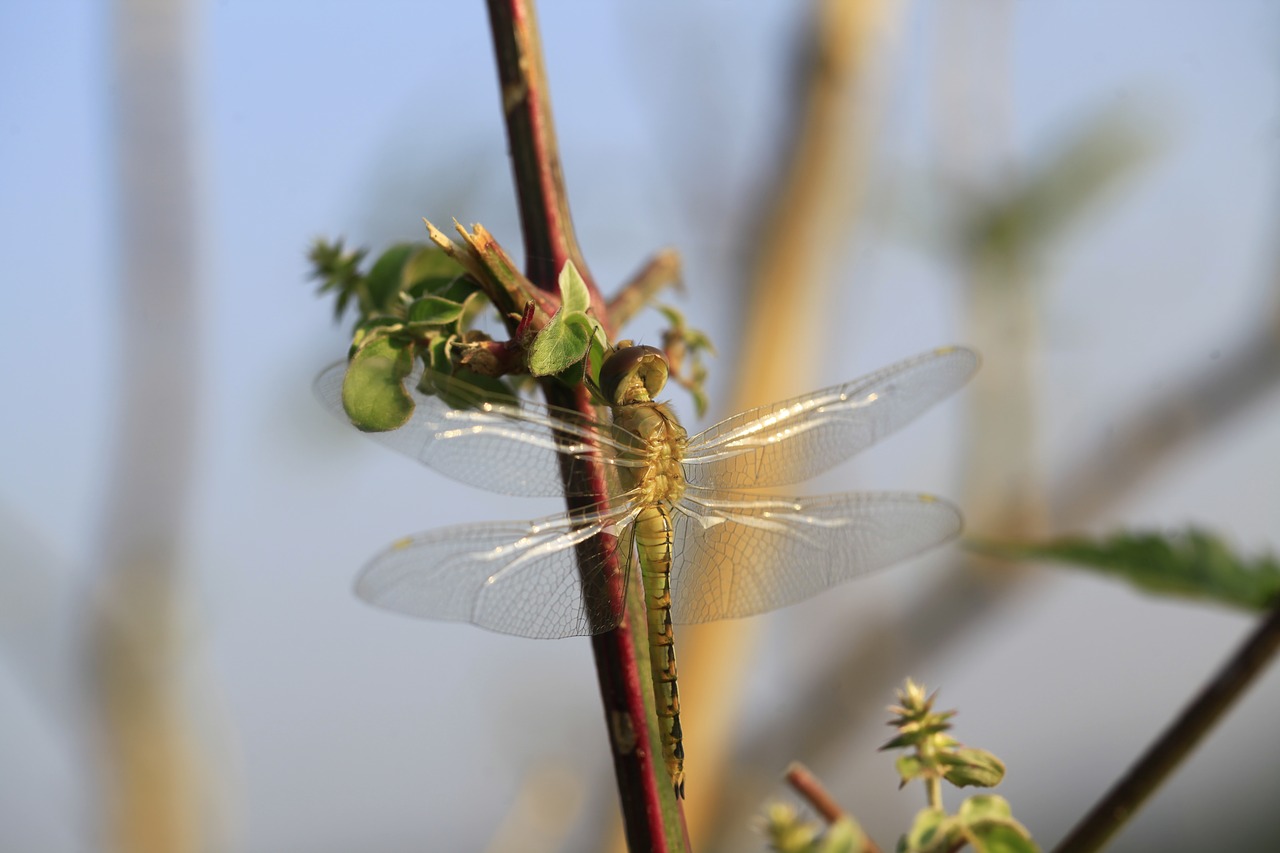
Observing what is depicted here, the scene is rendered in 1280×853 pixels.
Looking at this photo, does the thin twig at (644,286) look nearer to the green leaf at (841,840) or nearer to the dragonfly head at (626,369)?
the dragonfly head at (626,369)

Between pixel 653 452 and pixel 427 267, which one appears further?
pixel 653 452

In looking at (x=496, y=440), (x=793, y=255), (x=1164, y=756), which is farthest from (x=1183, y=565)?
(x=793, y=255)

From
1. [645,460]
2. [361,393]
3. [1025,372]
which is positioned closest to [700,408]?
[645,460]

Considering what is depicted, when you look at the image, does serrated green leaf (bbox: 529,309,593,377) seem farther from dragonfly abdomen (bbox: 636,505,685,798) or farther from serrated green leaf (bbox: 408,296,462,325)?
dragonfly abdomen (bbox: 636,505,685,798)

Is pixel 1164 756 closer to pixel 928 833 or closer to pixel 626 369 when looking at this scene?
pixel 928 833

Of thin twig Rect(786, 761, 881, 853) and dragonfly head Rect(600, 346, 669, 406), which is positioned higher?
dragonfly head Rect(600, 346, 669, 406)

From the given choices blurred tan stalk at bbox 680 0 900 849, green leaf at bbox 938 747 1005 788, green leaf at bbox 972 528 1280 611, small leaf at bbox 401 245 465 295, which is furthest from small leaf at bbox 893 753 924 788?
blurred tan stalk at bbox 680 0 900 849

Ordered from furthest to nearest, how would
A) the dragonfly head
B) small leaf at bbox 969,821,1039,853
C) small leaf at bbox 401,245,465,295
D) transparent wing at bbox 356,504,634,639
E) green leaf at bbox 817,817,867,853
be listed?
transparent wing at bbox 356,504,634,639 → small leaf at bbox 401,245,465,295 → the dragonfly head → small leaf at bbox 969,821,1039,853 → green leaf at bbox 817,817,867,853
